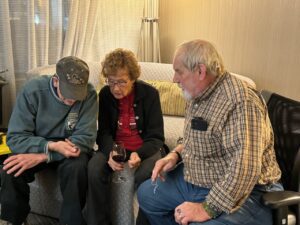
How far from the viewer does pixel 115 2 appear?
351cm

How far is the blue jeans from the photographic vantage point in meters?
1.34

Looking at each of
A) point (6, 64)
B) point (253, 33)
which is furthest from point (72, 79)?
point (253, 33)

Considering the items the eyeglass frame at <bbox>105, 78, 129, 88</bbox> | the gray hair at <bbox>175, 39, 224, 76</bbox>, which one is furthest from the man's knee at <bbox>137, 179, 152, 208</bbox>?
the gray hair at <bbox>175, 39, 224, 76</bbox>

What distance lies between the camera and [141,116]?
198cm

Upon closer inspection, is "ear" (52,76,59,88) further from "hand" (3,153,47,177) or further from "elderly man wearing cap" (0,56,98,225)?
"hand" (3,153,47,177)

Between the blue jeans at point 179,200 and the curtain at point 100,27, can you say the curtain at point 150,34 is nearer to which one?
the curtain at point 100,27

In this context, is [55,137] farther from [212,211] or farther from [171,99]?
[171,99]

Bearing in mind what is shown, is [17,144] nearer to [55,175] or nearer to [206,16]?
[55,175]

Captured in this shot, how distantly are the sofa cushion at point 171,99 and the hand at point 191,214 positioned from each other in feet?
5.05

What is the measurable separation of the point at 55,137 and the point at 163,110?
117cm

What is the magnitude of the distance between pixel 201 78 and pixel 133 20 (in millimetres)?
2439

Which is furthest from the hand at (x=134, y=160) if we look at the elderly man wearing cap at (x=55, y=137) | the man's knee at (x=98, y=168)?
the elderly man wearing cap at (x=55, y=137)

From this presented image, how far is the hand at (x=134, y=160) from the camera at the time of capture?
6.03ft

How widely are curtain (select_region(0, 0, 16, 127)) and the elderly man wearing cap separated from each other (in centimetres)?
108
